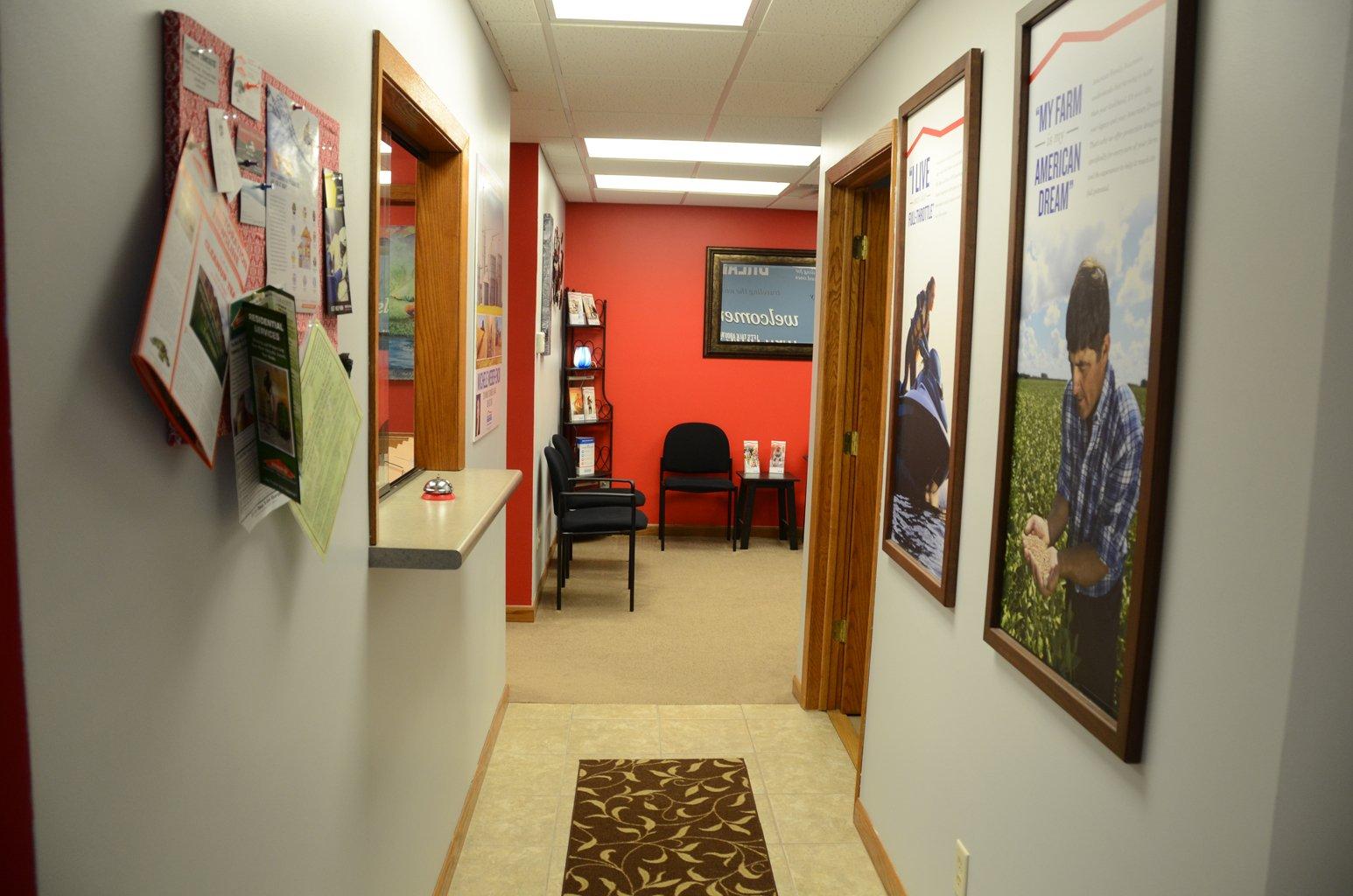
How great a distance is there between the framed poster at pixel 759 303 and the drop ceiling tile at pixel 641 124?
109 inches

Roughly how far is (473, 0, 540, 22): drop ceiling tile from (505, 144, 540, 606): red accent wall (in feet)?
6.91

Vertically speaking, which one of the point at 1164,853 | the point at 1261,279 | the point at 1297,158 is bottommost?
the point at 1164,853

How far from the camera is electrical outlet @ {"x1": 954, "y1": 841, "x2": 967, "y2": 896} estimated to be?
2.16m

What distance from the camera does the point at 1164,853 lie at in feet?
4.54

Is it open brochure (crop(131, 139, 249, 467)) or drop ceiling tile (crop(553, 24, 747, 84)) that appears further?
drop ceiling tile (crop(553, 24, 747, 84))

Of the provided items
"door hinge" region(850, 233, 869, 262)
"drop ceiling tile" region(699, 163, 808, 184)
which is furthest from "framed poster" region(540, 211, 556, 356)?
"door hinge" region(850, 233, 869, 262)

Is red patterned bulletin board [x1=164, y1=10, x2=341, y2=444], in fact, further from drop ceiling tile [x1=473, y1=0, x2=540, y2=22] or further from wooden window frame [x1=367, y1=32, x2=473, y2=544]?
drop ceiling tile [x1=473, y1=0, x2=540, y2=22]

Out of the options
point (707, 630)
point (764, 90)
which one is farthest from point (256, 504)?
point (707, 630)

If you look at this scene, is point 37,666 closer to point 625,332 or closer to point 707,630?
point 707,630

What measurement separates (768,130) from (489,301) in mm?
1800

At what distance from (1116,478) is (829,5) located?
6.03ft

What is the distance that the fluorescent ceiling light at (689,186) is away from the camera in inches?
246

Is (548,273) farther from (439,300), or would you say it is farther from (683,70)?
(439,300)

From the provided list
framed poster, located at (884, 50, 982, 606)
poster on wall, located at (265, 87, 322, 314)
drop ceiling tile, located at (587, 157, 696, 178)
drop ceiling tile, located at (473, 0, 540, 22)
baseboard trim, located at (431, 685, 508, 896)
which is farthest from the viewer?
drop ceiling tile, located at (587, 157, 696, 178)
